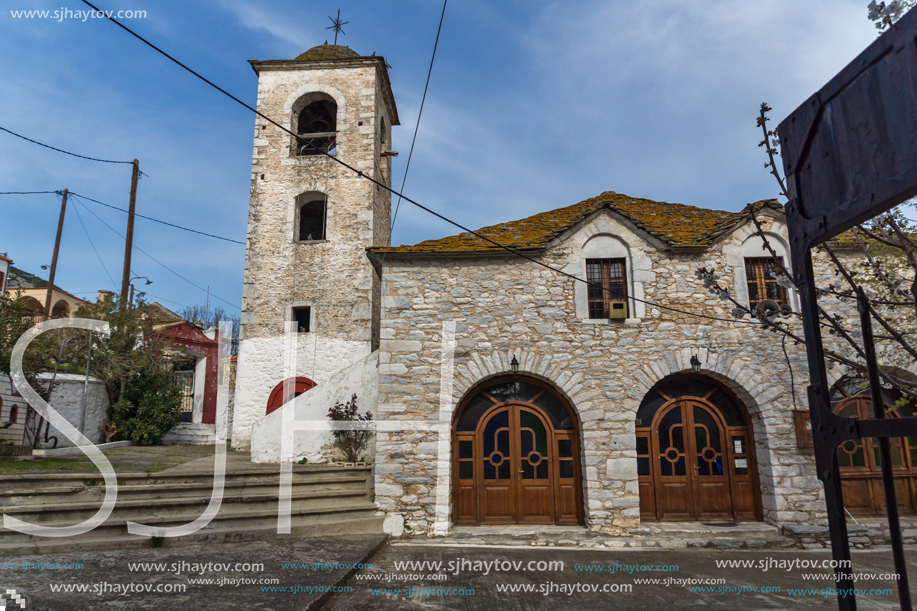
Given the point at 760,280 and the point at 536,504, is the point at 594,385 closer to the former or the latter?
the point at 536,504

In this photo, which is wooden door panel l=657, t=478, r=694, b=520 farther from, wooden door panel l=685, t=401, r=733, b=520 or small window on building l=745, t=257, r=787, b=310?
small window on building l=745, t=257, r=787, b=310

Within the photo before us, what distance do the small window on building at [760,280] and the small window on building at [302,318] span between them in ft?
30.1

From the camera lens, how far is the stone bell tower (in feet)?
39.3

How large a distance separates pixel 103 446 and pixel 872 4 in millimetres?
13925

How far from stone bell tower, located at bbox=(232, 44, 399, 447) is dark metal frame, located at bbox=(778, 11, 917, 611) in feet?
34.8

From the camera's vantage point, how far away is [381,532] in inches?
285

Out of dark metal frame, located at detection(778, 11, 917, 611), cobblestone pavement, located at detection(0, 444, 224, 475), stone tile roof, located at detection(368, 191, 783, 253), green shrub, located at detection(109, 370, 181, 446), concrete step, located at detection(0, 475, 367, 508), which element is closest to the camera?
dark metal frame, located at detection(778, 11, 917, 611)

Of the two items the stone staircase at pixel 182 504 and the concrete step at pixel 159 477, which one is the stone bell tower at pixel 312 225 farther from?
the stone staircase at pixel 182 504

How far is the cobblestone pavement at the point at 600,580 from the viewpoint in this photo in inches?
197

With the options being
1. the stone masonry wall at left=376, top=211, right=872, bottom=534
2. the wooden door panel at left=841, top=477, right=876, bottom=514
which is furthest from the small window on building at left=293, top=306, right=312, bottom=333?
the wooden door panel at left=841, top=477, right=876, bottom=514

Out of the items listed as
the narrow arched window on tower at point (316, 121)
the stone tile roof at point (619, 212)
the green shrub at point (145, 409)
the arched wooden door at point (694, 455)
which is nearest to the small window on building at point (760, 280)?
the stone tile roof at point (619, 212)

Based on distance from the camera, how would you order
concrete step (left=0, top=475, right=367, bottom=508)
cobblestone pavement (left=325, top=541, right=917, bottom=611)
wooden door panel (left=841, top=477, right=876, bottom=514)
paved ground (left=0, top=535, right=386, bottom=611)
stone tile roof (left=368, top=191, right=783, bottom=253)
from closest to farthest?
paved ground (left=0, top=535, right=386, bottom=611)
cobblestone pavement (left=325, top=541, right=917, bottom=611)
concrete step (left=0, top=475, right=367, bottom=508)
wooden door panel (left=841, top=477, right=876, bottom=514)
stone tile roof (left=368, top=191, right=783, bottom=253)

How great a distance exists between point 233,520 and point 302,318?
21.2 ft

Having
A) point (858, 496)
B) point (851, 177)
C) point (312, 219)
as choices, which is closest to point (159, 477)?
point (851, 177)
